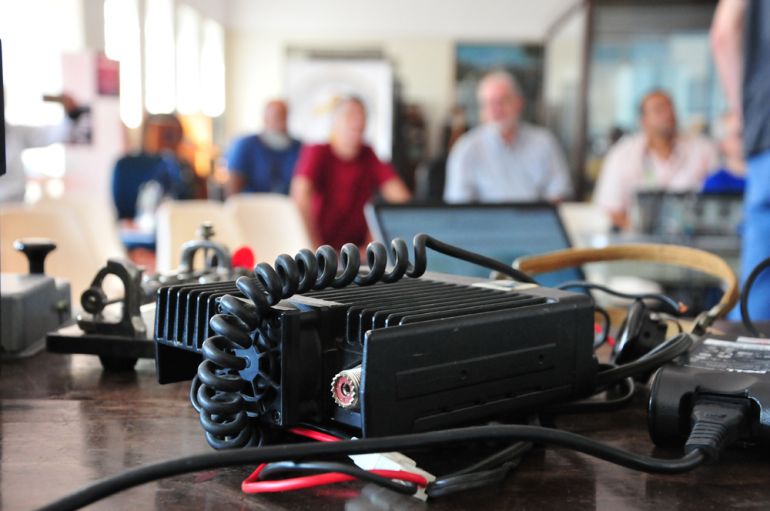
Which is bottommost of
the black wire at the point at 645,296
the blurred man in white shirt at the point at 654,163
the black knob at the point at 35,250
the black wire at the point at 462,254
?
the black wire at the point at 645,296

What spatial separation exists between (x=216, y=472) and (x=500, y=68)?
1201 cm

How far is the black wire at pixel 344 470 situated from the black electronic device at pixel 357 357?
0.02 m

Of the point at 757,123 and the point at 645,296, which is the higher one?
the point at 757,123

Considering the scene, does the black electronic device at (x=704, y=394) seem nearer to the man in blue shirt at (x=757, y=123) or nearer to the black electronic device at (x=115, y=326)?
the black electronic device at (x=115, y=326)

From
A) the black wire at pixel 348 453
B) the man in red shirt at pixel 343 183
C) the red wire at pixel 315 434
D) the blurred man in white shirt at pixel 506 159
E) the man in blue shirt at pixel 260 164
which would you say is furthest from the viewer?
the man in blue shirt at pixel 260 164

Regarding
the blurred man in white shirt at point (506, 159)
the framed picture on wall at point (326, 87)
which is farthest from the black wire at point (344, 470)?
the framed picture on wall at point (326, 87)

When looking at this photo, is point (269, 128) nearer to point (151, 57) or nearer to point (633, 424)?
point (151, 57)

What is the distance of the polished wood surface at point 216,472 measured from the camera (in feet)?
1.55

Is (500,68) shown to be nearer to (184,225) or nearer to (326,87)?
(326,87)

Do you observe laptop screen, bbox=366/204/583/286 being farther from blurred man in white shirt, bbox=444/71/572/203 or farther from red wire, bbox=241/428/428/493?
blurred man in white shirt, bbox=444/71/572/203

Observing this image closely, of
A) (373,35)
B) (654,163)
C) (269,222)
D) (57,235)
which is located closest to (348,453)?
(57,235)

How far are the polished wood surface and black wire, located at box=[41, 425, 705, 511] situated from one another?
2 cm

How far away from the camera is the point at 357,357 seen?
20.0 inches

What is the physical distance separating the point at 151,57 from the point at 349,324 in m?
8.65
